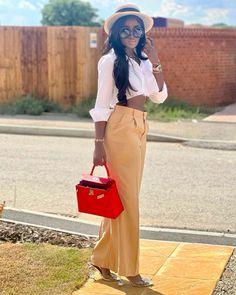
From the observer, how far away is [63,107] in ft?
58.7

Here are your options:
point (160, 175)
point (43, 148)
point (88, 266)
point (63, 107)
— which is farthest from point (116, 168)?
point (63, 107)

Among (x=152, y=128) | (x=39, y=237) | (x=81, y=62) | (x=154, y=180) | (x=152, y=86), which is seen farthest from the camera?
(x=81, y=62)

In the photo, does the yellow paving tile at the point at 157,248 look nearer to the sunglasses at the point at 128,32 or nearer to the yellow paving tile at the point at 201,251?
the yellow paving tile at the point at 201,251

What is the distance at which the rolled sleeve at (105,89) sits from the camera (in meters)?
4.72

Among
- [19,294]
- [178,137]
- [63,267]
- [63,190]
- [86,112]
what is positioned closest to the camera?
[19,294]

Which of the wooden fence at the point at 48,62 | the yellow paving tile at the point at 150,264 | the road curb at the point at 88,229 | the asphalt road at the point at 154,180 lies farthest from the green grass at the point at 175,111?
the yellow paving tile at the point at 150,264

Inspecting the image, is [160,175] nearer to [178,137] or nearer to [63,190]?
[63,190]

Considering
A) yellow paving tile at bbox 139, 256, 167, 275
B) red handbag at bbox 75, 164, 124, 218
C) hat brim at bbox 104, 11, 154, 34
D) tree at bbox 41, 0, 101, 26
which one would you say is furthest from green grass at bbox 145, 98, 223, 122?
tree at bbox 41, 0, 101, 26

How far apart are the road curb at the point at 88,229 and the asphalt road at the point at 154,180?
40 centimetres

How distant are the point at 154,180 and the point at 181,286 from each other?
4510 mm

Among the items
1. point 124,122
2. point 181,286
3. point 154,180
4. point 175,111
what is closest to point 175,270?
point 181,286

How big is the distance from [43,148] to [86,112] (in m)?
4.41

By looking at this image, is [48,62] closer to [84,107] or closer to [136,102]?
[84,107]

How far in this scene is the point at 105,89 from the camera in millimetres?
4734
